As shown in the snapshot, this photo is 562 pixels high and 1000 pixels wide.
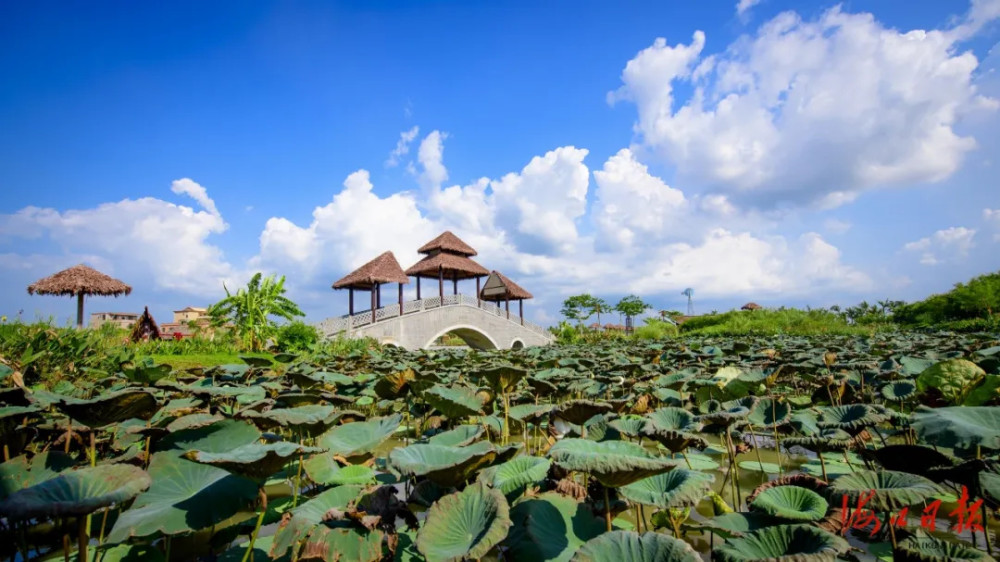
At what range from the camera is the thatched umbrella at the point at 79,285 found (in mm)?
17250

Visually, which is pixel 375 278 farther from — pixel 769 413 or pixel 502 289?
pixel 769 413

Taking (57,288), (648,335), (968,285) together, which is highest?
(57,288)

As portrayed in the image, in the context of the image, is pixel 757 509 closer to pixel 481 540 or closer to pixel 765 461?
pixel 481 540

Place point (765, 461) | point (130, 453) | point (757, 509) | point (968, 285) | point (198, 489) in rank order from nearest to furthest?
point (757, 509)
point (198, 489)
point (130, 453)
point (765, 461)
point (968, 285)

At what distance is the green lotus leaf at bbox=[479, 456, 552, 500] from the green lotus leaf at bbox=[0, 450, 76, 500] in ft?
5.26

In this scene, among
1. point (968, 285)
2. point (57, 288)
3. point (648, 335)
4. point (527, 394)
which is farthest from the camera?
point (648, 335)

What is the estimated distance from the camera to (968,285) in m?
22.8

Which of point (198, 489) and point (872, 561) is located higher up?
point (198, 489)

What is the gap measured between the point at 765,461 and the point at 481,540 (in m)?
3.10

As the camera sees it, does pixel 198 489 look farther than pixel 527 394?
No

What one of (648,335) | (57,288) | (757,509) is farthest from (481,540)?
(648,335)

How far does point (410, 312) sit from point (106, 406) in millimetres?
20130

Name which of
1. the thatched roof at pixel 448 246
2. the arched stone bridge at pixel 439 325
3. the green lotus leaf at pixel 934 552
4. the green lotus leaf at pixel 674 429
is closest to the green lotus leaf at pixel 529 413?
the green lotus leaf at pixel 674 429

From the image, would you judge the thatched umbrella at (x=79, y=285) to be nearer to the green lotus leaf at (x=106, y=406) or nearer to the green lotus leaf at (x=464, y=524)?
the green lotus leaf at (x=106, y=406)
